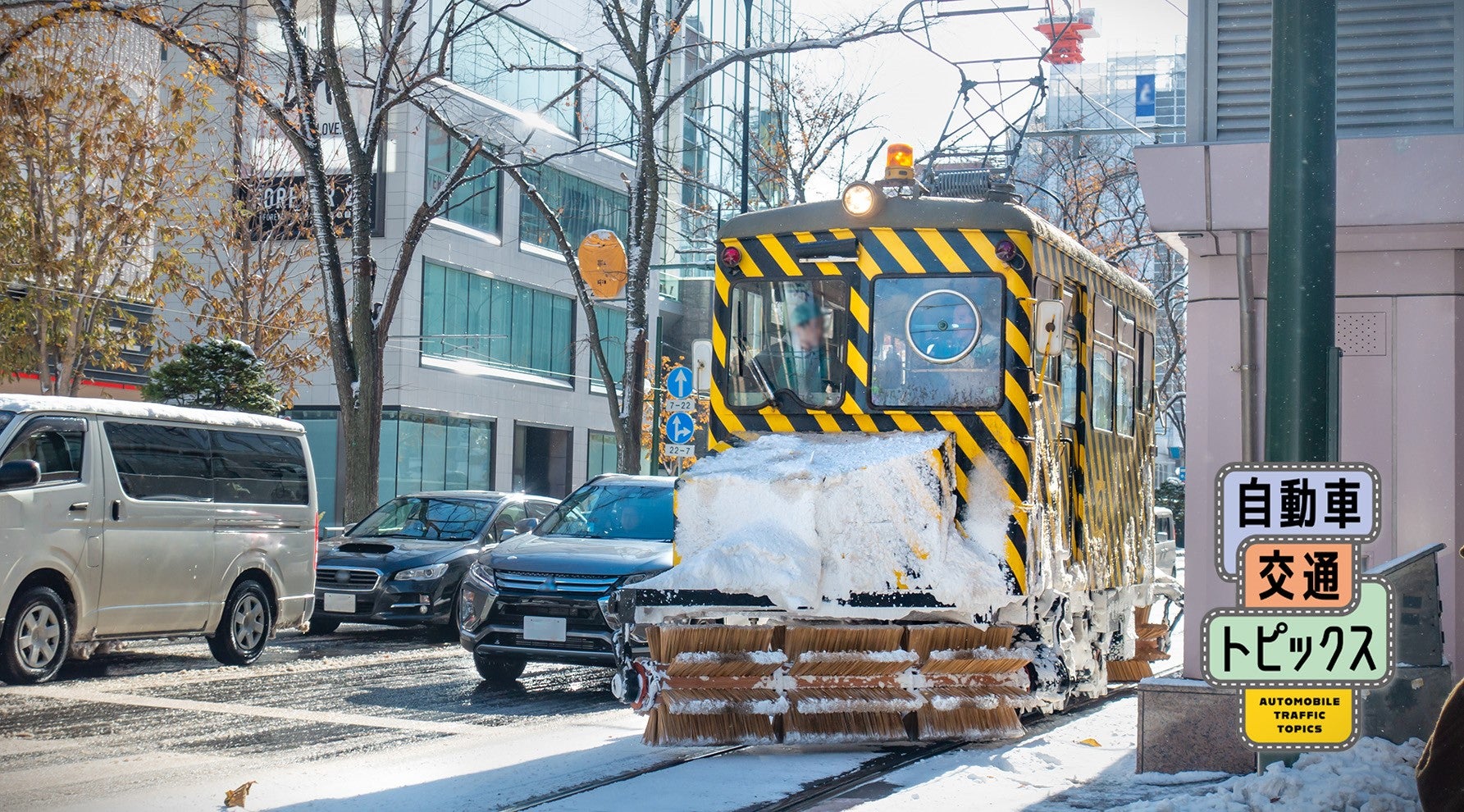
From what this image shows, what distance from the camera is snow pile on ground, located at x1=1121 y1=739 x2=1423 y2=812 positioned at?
6.43m

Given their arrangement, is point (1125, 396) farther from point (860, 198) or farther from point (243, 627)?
point (243, 627)

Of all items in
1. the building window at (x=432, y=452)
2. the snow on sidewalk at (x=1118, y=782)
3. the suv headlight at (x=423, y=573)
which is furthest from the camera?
the building window at (x=432, y=452)

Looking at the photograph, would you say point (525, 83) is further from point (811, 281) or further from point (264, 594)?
point (811, 281)

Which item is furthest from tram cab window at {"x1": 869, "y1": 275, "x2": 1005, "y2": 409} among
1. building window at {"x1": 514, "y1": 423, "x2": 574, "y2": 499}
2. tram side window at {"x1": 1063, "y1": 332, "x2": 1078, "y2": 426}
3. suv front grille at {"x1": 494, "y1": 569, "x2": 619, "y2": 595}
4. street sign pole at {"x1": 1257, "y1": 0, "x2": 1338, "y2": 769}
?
building window at {"x1": 514, "y1": 423, "x2": 574, "y2": 499}

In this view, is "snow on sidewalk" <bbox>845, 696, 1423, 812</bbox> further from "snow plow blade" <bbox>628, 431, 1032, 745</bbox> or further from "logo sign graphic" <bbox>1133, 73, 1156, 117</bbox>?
"logo sign graphic" <bbox>1133, 73, 1156, 117</bbox>

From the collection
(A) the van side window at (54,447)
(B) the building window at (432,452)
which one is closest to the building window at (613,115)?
(B) the building window at (432,452)

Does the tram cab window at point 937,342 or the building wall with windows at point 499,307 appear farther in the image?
the building wall with windows at point 499,307

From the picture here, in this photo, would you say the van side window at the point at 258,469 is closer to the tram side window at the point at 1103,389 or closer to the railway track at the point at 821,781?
the railway track at the point at 821,781

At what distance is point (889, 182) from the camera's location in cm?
1051

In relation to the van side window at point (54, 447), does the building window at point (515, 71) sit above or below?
above

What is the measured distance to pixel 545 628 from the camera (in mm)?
12312

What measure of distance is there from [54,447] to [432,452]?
26407mm

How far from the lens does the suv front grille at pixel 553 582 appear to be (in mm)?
12375

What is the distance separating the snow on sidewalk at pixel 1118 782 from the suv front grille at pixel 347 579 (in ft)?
25.8
